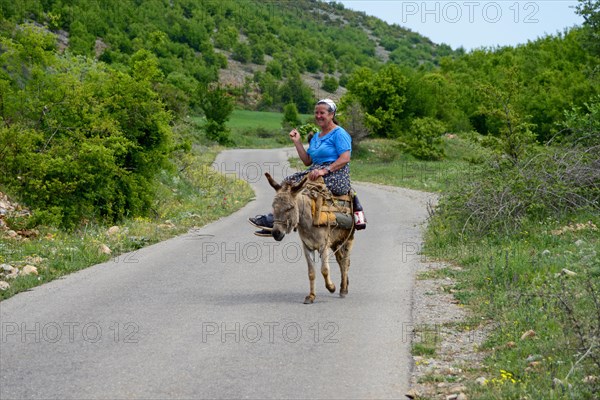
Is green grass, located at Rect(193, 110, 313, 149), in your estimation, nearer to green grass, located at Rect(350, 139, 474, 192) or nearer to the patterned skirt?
green grass, located at Rect(350, 139, 474, 192)

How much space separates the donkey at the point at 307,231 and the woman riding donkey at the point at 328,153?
0.32m

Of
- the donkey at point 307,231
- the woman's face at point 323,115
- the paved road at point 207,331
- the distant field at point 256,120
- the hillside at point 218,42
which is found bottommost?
the paved road at point 207,331

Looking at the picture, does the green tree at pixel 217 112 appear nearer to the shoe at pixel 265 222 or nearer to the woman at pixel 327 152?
the woman at pixel 327 152

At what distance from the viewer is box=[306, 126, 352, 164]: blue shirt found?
10.7 meters

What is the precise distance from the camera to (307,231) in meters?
10.4

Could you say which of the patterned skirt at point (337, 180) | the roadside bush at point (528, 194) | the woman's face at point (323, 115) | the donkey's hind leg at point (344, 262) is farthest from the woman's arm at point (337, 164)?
the roadside bush at point (528, 194)

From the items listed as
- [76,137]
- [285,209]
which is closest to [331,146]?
[285,209]

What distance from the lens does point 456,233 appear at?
1575cm

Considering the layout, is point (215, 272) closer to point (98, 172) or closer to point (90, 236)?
point (90, 236)

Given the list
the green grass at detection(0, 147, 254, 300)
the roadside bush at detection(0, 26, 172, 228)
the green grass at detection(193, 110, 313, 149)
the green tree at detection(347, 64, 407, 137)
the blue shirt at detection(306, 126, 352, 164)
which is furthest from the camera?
the green grass at detection(193, 110, 313, 149)

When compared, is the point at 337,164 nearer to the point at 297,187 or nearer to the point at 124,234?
the point at 297,187

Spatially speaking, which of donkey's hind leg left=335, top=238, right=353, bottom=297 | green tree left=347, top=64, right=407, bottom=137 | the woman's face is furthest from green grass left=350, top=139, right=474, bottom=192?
the woman's face

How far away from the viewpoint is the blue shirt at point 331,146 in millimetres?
10711

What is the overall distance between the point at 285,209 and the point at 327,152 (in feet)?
4.33
